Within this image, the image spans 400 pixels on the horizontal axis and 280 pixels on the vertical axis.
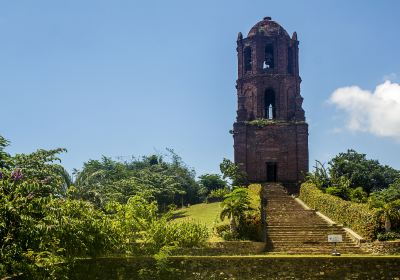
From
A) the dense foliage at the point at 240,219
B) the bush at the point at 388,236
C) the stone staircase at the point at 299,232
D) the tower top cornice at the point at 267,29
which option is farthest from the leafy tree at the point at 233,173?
the bush at the point at 388,236

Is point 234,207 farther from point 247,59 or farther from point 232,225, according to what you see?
point 247,59

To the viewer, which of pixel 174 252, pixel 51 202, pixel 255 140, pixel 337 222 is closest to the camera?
pixel 51 202

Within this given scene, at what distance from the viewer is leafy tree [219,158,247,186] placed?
3819 centimetres

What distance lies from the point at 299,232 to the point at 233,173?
1393cm

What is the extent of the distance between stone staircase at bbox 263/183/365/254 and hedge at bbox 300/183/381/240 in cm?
58

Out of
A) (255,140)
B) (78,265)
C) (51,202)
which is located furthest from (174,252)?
(255,140)

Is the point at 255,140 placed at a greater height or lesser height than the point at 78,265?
greater

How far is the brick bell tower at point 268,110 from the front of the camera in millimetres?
39375

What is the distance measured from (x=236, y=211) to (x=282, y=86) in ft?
63.1

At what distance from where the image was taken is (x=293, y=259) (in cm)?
1638

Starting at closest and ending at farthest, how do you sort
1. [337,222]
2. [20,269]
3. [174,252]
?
[20,269]
[174,252]
[337,222]

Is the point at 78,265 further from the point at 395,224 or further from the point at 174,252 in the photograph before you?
the point at 395,224

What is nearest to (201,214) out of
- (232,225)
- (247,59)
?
(232,225)

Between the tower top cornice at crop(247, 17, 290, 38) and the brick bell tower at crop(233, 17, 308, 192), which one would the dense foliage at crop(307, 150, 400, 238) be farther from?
the tower top cornice at crop(247, 17, 290, 38)
